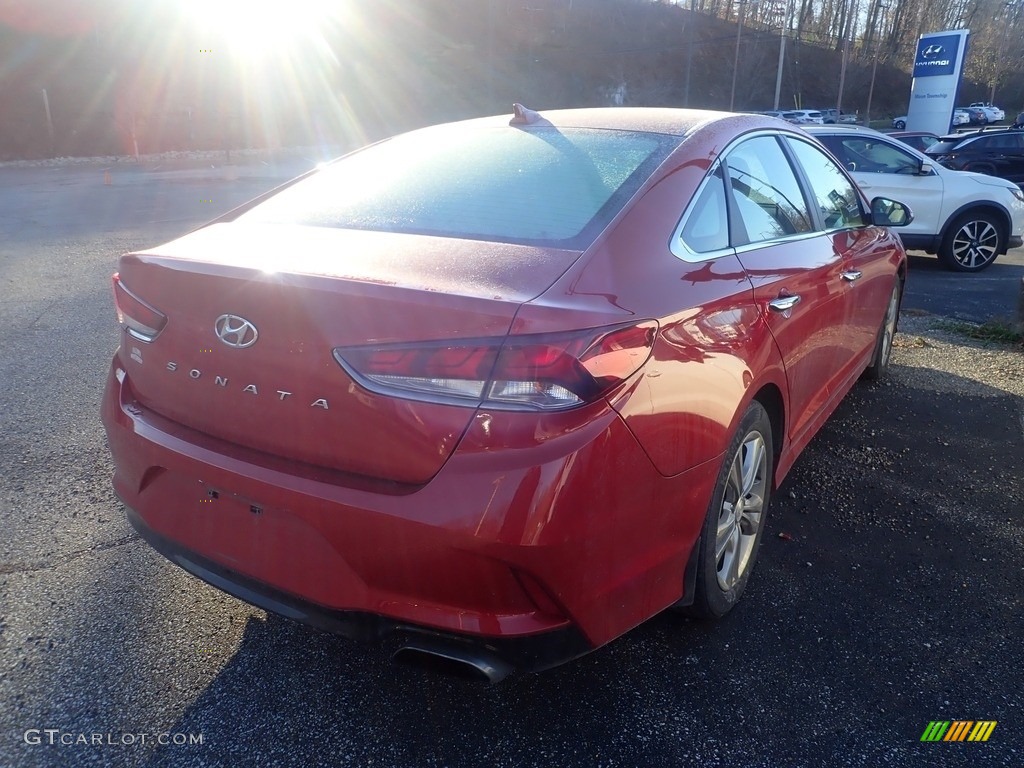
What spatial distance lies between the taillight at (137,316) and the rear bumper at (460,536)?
27 cm

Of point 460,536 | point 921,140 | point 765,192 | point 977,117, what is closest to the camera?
point 460,536

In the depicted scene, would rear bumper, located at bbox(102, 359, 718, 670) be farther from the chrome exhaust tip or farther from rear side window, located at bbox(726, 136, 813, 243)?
rear side window, located at bbox(726, 136, 813, 243)

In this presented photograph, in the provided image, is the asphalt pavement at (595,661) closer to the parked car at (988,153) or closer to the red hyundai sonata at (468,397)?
the red hyundai sonata at (468,397)

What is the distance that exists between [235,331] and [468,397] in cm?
65

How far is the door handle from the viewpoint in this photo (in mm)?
2716

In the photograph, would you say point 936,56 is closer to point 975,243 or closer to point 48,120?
point 975,243

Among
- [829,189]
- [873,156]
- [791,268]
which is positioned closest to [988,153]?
[873,156]

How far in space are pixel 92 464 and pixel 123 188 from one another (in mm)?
18576

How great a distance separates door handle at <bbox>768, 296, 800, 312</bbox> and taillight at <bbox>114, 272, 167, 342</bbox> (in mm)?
1890

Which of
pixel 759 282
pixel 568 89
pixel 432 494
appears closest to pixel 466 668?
pixel 432 494

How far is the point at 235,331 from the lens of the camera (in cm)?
203

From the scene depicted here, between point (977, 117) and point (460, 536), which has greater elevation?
point (460, 536)

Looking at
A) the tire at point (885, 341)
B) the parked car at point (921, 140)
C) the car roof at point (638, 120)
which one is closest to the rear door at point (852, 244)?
the tire at point (885, 341)

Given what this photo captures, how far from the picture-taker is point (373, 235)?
7.64 ft
